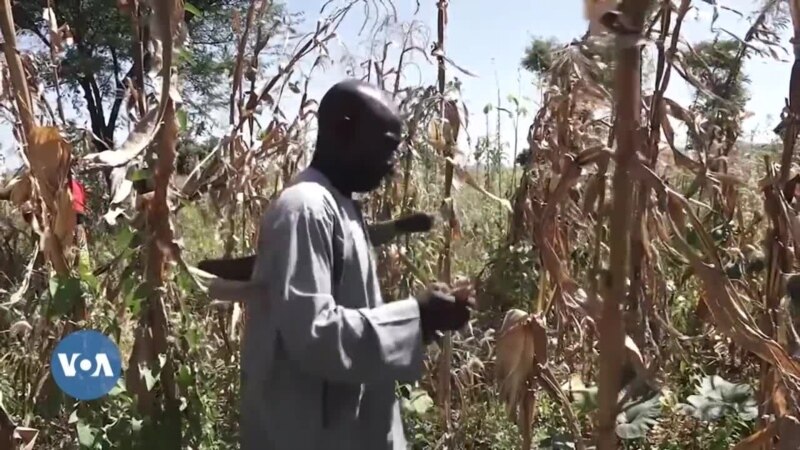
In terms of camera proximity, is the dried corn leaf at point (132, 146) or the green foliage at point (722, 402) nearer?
the dried corn leaf at point (132, 146)

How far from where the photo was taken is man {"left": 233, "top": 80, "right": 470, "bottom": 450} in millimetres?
1104

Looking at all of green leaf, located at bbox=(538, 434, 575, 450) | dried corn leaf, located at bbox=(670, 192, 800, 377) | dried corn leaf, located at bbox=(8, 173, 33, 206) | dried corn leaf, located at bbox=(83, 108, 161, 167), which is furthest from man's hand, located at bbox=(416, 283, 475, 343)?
dried corn leaf, located at bbox=(8, 173, 33, 206)

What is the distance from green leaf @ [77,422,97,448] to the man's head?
2.50 feet

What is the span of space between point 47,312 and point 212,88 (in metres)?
8.29

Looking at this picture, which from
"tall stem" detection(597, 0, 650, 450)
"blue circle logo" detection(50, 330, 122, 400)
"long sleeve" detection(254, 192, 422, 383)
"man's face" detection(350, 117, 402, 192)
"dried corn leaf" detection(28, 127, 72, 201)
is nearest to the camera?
"tall stem" detection(597, 0, 650, 450)

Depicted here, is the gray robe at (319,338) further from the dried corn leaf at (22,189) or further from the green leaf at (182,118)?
the dried corn leaf at (22,189)

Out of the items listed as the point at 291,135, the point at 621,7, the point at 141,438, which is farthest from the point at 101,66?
the point at 621,7

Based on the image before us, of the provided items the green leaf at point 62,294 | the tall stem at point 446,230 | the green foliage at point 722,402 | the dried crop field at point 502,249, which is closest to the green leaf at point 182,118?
the dried crop field at point 502,249

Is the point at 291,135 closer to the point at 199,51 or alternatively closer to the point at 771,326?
the point at 771,326

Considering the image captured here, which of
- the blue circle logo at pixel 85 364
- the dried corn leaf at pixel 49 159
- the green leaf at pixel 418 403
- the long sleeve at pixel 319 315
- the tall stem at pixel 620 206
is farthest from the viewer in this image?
the green leaf at pixel 418 403

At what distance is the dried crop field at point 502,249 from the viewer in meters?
1.04

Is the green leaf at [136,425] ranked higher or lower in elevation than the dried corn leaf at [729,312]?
lower

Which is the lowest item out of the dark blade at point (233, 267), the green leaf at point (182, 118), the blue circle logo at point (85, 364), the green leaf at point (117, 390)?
the green leaf at point (117, 390)

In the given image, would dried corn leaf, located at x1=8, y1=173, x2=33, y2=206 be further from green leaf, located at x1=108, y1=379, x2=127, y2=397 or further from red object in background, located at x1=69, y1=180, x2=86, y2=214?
green leaf, located at x1=108, y1=379, x2=127, y2=397
